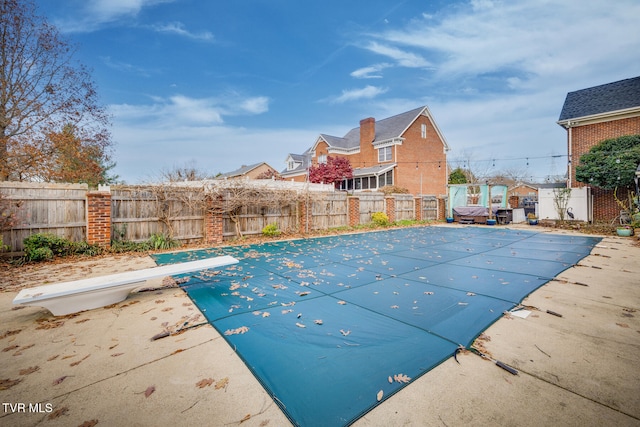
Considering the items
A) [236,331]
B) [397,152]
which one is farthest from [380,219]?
[397,152]

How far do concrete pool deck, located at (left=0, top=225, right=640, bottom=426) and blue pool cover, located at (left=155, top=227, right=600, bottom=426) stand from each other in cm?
15

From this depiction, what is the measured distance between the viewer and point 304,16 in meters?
13.4

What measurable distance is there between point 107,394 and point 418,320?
3.14 metres

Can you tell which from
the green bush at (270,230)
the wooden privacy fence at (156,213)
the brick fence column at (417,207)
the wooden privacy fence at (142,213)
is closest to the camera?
the wooden privacy fence at (142,213)

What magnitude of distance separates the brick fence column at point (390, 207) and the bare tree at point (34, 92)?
52.0ft

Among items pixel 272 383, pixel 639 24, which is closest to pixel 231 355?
pixel 272 383

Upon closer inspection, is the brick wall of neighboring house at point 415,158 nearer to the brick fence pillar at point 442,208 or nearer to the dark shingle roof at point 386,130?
the dark shingle roof at point 386,130

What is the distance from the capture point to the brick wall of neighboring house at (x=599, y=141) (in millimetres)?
14172

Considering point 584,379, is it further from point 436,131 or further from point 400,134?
point 436,131

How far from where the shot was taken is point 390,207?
616 inches

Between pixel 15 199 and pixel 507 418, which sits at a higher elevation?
pixel 15 199

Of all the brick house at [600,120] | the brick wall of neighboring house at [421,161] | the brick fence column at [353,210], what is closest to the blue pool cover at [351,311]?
the brick fence column at [353,210]

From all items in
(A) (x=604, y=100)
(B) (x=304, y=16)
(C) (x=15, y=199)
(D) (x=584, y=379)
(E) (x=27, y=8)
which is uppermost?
(B) (x=304, y=16)

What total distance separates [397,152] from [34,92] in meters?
23.7
